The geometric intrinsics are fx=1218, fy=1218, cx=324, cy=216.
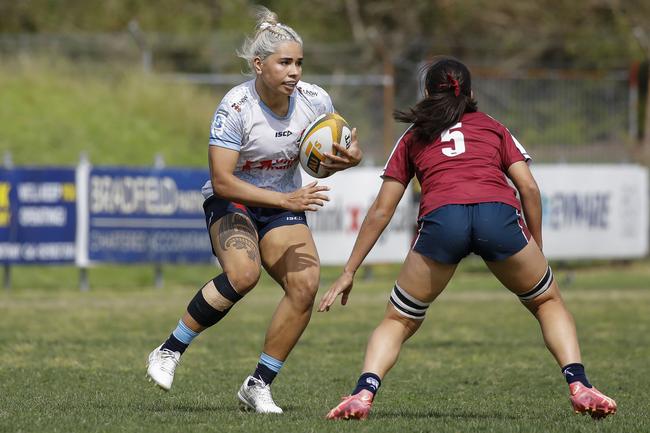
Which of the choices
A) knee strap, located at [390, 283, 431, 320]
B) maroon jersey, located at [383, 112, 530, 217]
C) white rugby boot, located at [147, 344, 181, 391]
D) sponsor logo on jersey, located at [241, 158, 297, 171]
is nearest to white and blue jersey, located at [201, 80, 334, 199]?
sponsor logo on jersey, located at [241, 158, 297, 171]

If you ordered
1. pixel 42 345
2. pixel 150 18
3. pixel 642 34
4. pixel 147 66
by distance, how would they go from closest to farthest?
pixel 42 345
pixel 147 66
pixel 642 34
pixel 150 18

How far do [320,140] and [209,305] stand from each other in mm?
1147

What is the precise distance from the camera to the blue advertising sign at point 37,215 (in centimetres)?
1686

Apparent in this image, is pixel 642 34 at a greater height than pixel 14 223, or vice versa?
pixel 642 34

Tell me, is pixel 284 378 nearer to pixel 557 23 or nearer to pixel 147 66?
pixel 147 66

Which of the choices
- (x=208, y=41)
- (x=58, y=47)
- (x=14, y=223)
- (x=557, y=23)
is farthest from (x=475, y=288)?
(x=557, y=23)

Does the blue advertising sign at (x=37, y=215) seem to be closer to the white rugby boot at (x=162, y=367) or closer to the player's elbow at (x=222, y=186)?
the white rugby boot at (x=162, y=367)

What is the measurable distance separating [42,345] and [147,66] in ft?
46.3

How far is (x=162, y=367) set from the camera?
6992 millimetres

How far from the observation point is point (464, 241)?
6.28 metres

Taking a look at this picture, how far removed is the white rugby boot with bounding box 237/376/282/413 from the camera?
22.9 feet

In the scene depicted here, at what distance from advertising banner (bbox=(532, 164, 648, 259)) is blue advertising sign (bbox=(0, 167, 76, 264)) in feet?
24.2

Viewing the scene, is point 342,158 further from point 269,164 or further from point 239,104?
point 239,104

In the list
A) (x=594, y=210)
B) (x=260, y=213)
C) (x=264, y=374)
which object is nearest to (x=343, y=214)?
(x=594, y=210)
